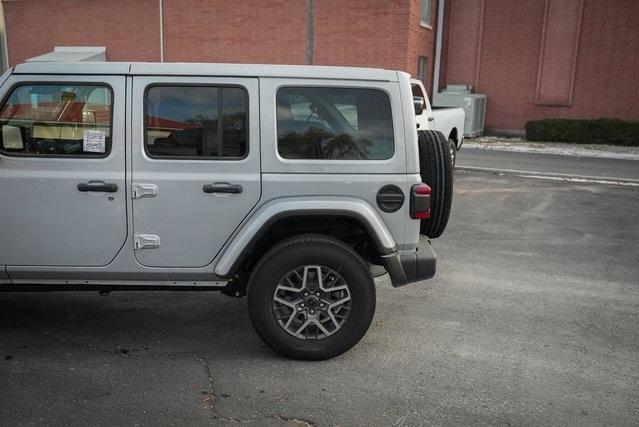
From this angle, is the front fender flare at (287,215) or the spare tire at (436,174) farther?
the spare tire at (436,174)

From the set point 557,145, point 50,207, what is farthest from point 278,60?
point 50,207

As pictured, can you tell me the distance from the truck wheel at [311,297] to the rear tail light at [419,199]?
494mm

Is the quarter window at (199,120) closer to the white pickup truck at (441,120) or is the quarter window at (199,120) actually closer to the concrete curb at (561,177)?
the white pickup truck at (441,120)

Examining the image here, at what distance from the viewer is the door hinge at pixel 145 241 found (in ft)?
13.1

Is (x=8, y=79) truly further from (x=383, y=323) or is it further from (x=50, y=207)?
(x=383, y=323)

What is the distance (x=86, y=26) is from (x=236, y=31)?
22.3ft

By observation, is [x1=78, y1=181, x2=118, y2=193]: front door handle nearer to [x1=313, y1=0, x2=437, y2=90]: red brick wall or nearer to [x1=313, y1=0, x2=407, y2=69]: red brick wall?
[x1=313, y1=0, x2=437, y2=90]: red brick wall

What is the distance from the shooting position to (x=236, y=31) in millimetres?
21234

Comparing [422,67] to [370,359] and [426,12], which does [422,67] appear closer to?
[426,12]

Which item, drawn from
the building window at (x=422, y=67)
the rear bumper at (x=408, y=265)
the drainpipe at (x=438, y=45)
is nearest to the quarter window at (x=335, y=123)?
the rear bumper at (x=408, y=265)

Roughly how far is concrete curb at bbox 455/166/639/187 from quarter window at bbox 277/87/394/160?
9331 millimetres

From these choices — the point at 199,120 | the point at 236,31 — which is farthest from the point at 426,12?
the point at 199,120

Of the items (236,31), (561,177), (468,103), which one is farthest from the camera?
(236,31)

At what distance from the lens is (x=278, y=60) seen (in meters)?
21.0
